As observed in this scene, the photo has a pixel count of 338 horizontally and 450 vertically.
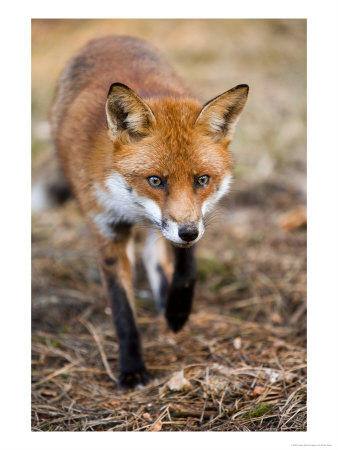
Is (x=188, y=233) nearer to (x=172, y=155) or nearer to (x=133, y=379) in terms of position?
(x=172, y=155)

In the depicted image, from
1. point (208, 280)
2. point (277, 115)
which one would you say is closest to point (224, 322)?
point (208, 280)

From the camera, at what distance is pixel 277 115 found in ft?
23.5

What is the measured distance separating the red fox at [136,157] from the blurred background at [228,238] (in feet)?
1.65

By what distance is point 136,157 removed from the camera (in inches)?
117

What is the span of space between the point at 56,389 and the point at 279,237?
2856mm

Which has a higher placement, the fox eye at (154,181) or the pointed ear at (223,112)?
the pointed ear at (223,112)

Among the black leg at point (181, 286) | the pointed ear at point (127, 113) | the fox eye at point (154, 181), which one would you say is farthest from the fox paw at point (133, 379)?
the pointed ear at point (127, 113)

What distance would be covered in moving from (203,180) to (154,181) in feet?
0.99

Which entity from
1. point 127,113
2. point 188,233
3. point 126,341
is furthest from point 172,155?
point 126,341

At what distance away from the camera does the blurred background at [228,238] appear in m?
3.68

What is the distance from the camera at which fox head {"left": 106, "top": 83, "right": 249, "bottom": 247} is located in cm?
277

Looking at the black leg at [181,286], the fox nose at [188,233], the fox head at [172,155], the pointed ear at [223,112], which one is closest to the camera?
the fox nose at [188,233]

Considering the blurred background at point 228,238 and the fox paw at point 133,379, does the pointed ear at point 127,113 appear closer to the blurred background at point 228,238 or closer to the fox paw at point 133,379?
the blurred background at point 228,238
